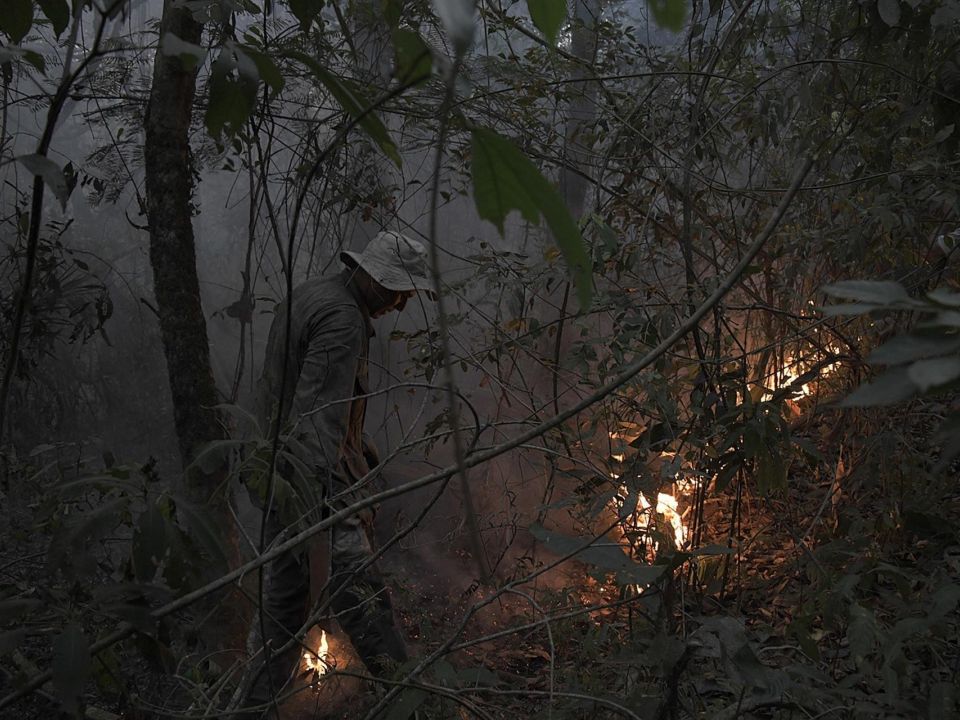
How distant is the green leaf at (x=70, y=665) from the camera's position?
3.14 ft

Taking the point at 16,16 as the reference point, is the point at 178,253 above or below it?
→ above

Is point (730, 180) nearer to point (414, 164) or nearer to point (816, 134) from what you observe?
point (816, 134)

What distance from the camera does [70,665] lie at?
3.21ft

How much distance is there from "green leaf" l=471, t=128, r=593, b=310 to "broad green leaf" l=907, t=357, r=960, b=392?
230 mm

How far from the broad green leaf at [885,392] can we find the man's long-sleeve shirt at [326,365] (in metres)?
2.26

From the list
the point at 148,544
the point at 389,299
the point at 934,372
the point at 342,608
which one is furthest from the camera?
the point at 389,299

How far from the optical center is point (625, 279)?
412cm

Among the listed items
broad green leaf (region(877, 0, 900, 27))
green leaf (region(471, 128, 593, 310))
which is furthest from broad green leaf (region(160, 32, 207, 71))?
broad green leaf (region(877, 0, 900, 27))

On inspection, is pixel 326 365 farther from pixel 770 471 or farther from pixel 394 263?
pixel 770 471

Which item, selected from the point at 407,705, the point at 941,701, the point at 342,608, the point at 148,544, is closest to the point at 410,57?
the point at 148,544

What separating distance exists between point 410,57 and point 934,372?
1.47 feet

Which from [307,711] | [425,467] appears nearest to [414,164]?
[425,467]

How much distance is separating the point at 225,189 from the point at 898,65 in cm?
525

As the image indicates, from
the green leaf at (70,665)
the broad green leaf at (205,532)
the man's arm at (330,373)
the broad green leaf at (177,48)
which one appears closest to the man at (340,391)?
the man's arm at (330,373)
